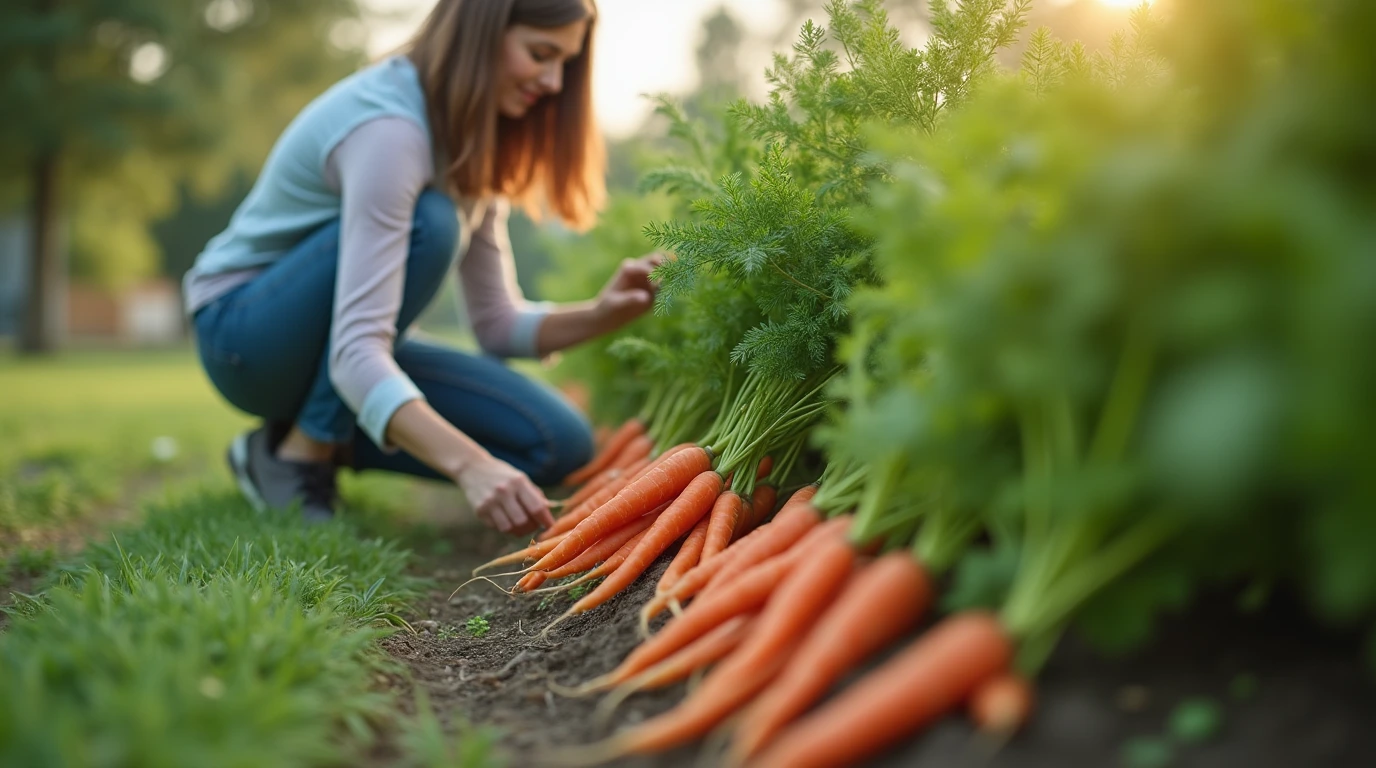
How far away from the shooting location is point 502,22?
8.96 feet

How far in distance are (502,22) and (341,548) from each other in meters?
1.60

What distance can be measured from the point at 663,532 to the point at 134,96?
45.0 ft

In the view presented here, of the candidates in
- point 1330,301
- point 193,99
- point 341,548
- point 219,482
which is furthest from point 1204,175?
point 193,99

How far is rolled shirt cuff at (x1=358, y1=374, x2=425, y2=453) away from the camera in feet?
8.15

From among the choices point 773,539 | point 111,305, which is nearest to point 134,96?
point 773,539

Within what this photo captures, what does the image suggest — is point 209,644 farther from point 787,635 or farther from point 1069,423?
point 1069,423

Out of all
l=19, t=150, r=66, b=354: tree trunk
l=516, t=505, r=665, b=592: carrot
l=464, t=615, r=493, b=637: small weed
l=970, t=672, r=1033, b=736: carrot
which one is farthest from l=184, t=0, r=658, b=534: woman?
l=19, t=150, r=66, b=354: tree trunk

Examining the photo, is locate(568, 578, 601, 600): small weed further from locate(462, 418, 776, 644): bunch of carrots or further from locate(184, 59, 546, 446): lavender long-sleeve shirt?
locate(184, 59, 546, 446): lavender long-sleeve shirt

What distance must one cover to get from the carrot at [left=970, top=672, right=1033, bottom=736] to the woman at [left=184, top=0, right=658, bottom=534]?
144cm

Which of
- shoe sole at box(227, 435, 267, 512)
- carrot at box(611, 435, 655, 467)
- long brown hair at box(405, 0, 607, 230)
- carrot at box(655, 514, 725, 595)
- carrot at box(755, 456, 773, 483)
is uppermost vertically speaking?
long brown hair at box(405, 0, 607, 230)

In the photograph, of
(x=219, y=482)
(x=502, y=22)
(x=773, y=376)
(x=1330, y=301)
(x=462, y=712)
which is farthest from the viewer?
(x=219, y=482)

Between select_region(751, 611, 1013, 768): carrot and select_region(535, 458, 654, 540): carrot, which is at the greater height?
select_region(751, 611, 1013, 768): carrot

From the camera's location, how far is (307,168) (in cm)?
293

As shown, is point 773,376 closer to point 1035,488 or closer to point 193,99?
point 1035,488
